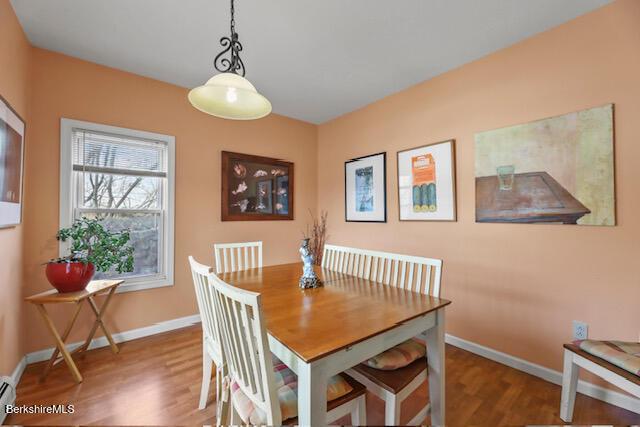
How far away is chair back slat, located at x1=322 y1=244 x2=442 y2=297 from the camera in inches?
65.2

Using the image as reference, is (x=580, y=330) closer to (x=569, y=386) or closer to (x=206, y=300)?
(x=569, y=386)

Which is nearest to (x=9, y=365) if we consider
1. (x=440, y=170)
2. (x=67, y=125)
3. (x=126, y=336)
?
(x=126, y=336)

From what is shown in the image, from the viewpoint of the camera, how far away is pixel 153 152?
2580mm

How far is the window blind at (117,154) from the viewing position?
7.34ft

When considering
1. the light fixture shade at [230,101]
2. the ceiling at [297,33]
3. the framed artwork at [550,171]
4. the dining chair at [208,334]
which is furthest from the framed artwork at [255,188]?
the framed artwork at [550,171]

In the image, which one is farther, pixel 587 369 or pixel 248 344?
pixel 587 369

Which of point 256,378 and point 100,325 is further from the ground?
point 256,378

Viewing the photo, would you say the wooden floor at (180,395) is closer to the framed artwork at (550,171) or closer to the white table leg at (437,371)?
the white table leg at (437,371)

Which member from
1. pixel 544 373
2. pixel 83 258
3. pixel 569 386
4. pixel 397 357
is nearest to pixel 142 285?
pixel 83 258

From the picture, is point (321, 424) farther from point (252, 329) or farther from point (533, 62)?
point (533, 62)

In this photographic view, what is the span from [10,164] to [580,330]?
12.5 ft

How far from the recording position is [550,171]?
1.83 metres

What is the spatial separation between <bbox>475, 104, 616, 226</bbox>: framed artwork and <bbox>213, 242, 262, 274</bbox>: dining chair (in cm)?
205

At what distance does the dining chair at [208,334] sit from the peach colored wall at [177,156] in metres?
1.36
